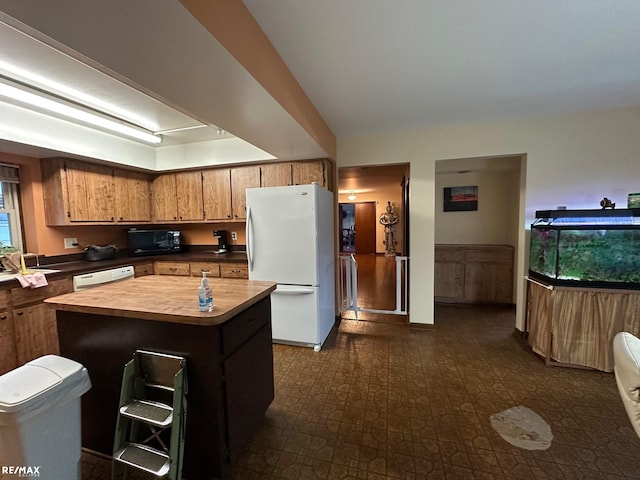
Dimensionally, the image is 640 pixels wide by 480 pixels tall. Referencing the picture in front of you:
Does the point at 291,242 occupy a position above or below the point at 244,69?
below

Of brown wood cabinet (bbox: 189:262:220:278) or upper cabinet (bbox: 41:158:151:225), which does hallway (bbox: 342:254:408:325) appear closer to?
brown wood cabinet (bbox: 189:262:220:278)

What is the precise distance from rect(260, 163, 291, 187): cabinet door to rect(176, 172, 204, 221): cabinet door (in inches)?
39.8

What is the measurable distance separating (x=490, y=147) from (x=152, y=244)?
4670mm

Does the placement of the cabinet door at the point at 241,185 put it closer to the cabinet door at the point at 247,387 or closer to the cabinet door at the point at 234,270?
the cabinet door at the point at 234,270

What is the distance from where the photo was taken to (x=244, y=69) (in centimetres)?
135

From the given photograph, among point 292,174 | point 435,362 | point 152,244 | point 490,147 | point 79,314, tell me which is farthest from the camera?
point 152,244

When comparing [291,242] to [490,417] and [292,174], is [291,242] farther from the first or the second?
[490,417]

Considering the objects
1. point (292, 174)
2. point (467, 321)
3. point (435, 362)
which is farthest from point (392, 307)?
point (292, 174)

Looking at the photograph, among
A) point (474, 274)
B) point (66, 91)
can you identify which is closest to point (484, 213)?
point (474, 274)

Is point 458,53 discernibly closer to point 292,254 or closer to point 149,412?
point 292,254

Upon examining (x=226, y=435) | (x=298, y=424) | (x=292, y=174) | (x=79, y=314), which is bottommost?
(x=298, y=424)

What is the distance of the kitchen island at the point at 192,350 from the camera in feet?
4.33

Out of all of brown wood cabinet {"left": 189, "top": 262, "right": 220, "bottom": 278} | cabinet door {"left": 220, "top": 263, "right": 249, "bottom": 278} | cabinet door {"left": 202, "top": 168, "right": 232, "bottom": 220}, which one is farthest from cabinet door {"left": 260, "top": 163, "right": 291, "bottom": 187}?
brown wood cabinet {"left": 189, "top": 262, "right": 220, "bottom": 278}

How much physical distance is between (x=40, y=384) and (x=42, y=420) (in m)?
0.14
